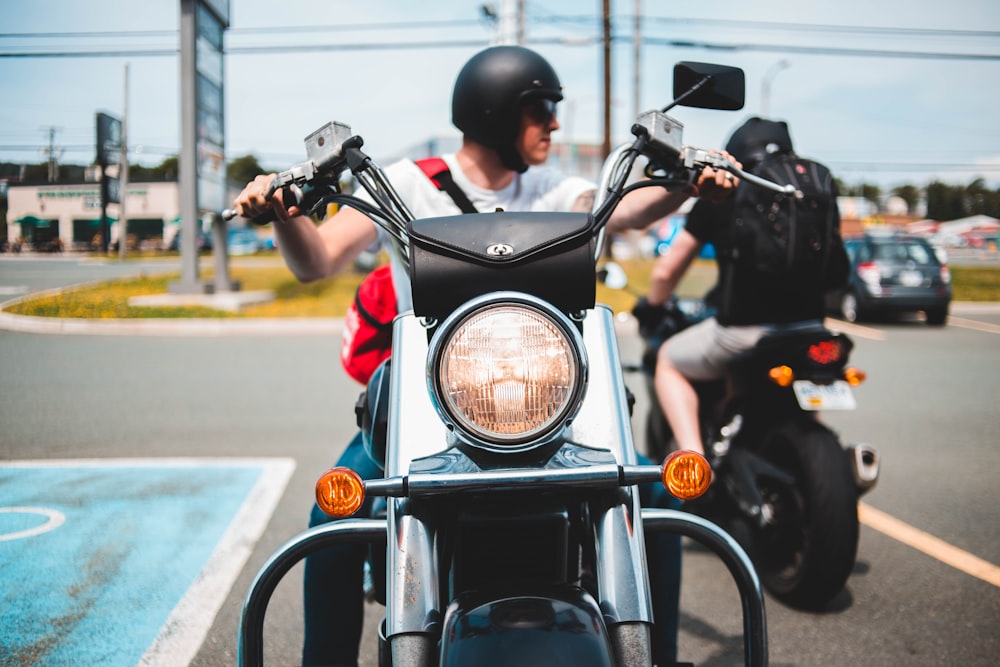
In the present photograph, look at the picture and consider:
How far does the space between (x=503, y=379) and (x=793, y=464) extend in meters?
2.02

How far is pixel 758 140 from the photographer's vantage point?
3.17 meters

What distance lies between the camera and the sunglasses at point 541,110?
2.35m

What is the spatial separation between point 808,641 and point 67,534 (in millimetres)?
2879

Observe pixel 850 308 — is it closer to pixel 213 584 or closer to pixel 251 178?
pixel 213 584

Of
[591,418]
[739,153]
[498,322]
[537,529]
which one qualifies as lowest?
[537,529]

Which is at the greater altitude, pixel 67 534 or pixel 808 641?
pixel 67 534

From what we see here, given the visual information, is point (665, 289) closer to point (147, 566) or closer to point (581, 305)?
point (581, 305)

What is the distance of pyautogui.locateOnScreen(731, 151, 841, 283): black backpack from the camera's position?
9.87ft

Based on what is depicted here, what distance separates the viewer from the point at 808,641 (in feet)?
9.61

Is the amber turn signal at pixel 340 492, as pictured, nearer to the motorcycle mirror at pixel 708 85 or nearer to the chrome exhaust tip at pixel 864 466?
the motorcycle mirror at pixel 708 85

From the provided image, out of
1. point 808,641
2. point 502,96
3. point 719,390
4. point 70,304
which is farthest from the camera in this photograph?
point 70,304

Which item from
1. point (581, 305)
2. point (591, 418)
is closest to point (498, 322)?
point (581, 305)

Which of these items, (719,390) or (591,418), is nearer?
(591,418)

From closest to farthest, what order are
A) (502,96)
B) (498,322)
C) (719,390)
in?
(498,322), (502,96), (719,390)
